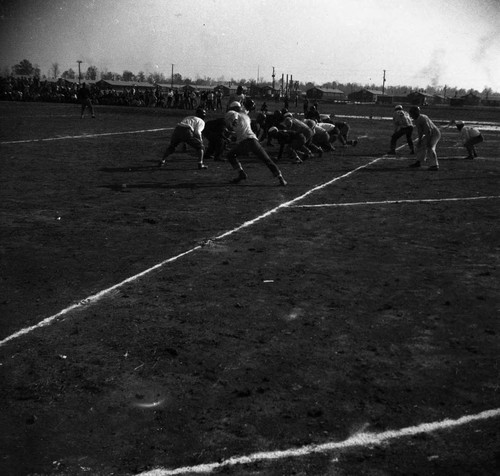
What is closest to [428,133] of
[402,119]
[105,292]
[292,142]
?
[402,119]

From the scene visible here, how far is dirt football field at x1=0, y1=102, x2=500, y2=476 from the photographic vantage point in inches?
142

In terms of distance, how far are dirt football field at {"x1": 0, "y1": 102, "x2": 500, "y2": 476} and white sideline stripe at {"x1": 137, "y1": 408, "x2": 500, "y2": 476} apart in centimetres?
1

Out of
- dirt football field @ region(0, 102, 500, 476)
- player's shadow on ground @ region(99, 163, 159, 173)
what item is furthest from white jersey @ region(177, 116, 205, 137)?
dirt football field @ region(0, 102, 500, 476)

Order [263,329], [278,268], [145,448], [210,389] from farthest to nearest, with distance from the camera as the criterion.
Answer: [278,268], [263,329], [210,389], [145,448]

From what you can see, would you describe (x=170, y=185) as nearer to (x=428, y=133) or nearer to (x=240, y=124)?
(x=240, y=124)

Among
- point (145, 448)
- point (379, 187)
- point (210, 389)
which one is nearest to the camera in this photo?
point (145, 448)

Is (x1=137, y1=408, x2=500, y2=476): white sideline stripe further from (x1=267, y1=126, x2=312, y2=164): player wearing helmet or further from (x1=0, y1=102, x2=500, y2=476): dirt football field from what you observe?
(x1=267, y1=126, x2=312, y2=164): player wearing helmet

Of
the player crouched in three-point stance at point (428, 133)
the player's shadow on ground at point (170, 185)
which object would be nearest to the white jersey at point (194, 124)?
the player's shadow on ground at point (170, 185)

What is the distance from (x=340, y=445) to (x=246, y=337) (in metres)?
1.76

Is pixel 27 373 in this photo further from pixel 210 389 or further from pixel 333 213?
pixel 333 213

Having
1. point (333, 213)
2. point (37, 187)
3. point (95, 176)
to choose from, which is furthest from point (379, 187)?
point (37, 187)

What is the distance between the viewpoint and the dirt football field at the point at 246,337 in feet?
11.8

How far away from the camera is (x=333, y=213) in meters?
10.8

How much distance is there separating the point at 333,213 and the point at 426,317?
5217mm
